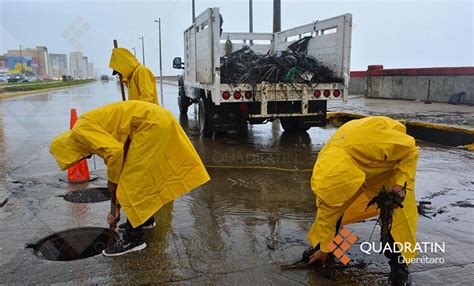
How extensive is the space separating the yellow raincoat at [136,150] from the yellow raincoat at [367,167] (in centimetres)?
119

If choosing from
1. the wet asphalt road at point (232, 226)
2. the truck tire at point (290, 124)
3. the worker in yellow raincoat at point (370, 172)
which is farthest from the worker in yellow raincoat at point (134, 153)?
the truck tire at point (290, 124)

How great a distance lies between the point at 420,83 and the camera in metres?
15.2

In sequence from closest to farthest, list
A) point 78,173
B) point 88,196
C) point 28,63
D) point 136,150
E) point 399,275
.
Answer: point 399,275 → point 136,150 → point 88,196 → point 78,173 → point 28,63

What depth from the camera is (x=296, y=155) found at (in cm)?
714

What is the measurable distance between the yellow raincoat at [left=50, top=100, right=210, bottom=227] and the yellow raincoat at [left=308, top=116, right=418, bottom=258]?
119cm

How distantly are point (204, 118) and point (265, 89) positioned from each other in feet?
5.54

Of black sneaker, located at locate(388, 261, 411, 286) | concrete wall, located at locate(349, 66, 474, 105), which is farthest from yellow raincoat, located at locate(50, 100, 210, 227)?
concrete wall, located at locate(349, 66, 474, 105)

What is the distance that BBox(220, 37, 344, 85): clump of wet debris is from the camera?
7.70 m

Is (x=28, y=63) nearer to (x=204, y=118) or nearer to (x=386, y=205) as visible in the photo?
(x=204, y=118)

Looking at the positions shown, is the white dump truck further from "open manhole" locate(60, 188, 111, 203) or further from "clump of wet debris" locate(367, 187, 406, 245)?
"clump of wet debris" locate(367, 187, 406, 245)

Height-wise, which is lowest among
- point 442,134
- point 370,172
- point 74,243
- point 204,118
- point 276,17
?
point 74,243

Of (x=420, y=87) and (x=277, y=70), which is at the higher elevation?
(x=277, y=70)

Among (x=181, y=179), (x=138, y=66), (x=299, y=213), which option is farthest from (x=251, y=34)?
(x=181, y=179)

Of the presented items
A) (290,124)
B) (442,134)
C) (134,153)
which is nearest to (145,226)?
(134,153)
